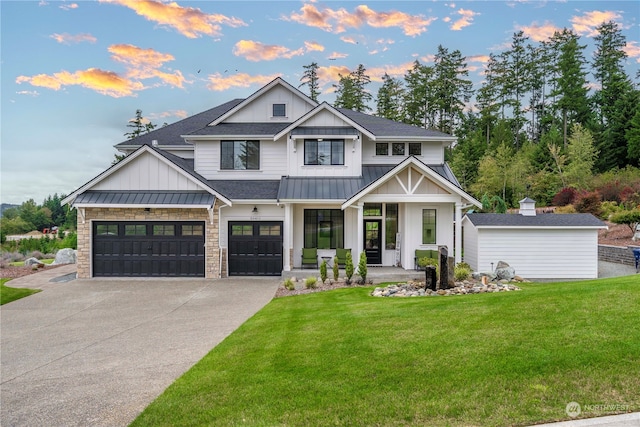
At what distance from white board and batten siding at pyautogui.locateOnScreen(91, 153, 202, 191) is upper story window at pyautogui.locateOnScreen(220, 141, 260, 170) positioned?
9.23 feet

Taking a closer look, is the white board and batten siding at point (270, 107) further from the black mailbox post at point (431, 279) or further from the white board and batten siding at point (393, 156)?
the black mailbox post at point (431, 279)

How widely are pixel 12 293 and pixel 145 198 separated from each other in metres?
5.44

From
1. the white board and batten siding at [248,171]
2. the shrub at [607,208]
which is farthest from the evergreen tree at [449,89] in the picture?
the white board and batten siding at [248,171]

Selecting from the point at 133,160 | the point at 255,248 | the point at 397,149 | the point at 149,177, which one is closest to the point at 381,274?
the point at 255,248

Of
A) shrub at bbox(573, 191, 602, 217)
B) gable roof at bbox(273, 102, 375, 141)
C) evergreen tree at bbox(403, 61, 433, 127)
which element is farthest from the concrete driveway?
evergreen tree at bbox(403, 61, 433, 127)

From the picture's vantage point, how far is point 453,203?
16109mm

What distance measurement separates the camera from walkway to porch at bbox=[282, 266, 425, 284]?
1468cm

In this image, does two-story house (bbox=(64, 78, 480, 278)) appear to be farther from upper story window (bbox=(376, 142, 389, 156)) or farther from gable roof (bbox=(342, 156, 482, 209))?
upper story window (bbox=(376, 142, 389, 156))

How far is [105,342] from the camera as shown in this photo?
7969 mm

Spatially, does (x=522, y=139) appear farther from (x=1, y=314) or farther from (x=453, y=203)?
(x=1, y=314)

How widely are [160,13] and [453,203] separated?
16.7 metres

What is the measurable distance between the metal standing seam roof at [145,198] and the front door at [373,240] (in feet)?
23.0

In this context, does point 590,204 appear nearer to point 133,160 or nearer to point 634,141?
point 634,141

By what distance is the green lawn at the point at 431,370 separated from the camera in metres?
4.00
